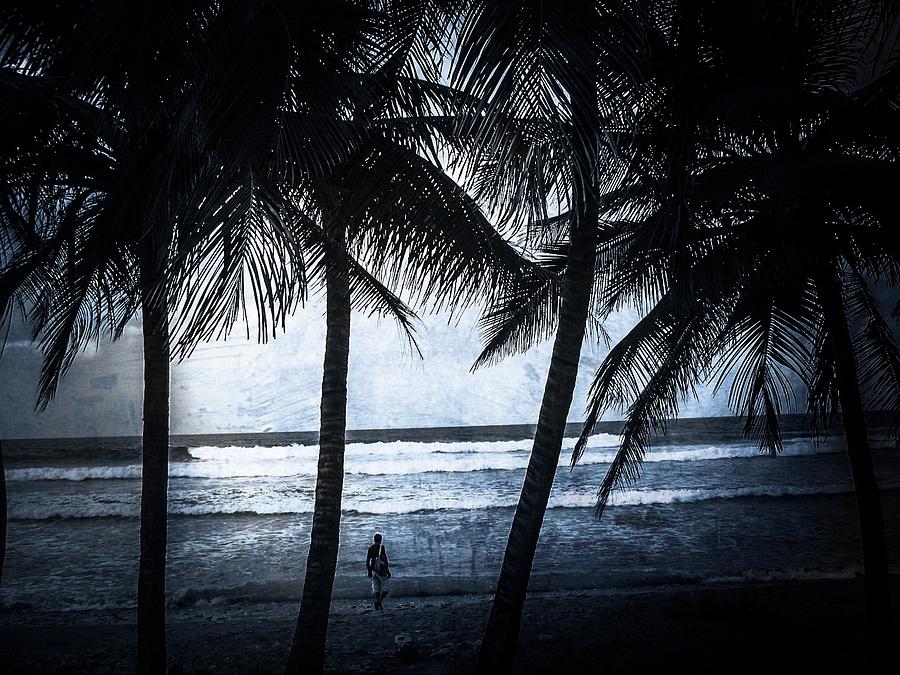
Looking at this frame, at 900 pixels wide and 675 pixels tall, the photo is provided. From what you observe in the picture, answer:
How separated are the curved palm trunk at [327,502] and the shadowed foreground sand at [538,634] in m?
1.57

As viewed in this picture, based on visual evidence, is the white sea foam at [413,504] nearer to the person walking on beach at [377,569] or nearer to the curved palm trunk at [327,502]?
the person walking on beach at [377,569]

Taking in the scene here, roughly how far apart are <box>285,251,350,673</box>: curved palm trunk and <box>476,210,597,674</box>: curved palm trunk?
1.34 metres

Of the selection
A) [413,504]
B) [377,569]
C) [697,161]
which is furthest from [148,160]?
[413,504]

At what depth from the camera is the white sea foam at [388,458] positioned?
2338 cm

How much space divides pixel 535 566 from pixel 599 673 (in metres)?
4.62

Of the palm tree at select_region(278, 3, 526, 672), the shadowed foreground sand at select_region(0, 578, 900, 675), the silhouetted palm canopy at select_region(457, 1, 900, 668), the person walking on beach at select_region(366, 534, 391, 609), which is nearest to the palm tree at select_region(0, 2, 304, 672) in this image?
the palm tree at select_region(278, 3, 526, 672)

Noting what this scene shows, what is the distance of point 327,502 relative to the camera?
5.43 m

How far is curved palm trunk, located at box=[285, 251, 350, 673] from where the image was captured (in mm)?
Result: 5320

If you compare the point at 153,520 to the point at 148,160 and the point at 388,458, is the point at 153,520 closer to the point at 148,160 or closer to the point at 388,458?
the point at 148,160

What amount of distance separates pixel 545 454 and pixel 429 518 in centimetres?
1151

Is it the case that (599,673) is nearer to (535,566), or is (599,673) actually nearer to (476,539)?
(535,566)

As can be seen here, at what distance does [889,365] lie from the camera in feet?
20.3

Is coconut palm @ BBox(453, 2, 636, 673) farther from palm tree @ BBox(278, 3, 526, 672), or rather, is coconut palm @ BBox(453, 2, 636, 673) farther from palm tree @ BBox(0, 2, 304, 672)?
palm tree @ BBox(0, 2, 304, 672)

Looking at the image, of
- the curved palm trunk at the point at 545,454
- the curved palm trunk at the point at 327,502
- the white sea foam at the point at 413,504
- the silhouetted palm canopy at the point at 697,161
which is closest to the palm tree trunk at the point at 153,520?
the curved palm trunk at the point at 327,502
